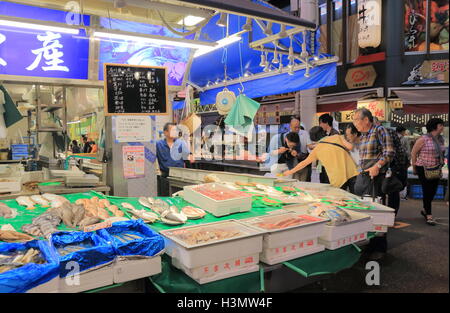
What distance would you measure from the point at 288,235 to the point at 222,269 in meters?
0.61

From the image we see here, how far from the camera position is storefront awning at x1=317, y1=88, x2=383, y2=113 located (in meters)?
11.1

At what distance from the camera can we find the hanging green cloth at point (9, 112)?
16.1 ft

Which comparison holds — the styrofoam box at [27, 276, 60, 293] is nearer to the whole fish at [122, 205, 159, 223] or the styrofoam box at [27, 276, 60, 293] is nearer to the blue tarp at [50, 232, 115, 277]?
the blue tarp at [50, 232, 115, 277]

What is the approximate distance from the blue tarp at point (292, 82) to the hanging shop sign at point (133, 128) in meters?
3.40

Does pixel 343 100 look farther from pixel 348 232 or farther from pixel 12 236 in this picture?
pixel 12 236

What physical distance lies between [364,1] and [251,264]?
7.77 m

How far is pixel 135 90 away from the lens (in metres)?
5.11

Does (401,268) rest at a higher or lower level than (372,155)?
lower

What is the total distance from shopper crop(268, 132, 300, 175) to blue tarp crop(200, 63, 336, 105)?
3.61 feet

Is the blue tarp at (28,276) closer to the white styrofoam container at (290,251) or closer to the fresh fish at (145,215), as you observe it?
the fresh fish at (145,215)

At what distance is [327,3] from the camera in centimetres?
1281

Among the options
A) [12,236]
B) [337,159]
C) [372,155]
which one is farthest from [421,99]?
[12,236]

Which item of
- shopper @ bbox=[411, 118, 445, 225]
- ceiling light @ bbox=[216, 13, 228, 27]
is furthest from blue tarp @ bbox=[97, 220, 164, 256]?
shopper @ bbox=[411, 118, 445, 225]

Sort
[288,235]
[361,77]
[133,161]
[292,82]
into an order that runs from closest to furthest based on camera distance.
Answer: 1. [288,235]
2. [133,161]
3. [292,82]
4. [361,77]
